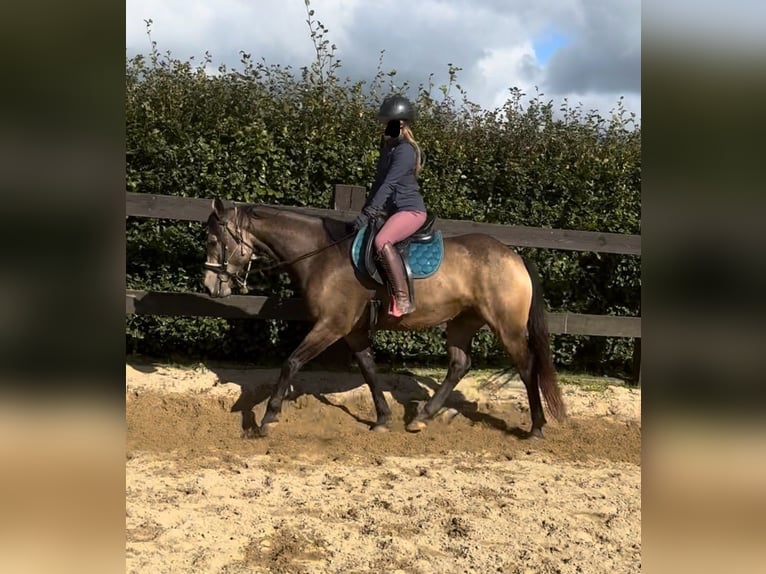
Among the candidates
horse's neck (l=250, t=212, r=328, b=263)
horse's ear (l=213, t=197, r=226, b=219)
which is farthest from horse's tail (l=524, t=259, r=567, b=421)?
horse's ear (l=213, t=197, r=226, b=219)

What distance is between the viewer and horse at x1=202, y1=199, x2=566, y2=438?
15.6ft

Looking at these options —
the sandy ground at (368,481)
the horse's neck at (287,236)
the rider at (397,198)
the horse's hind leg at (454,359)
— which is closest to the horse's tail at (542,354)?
the sandy ground at (368,481)

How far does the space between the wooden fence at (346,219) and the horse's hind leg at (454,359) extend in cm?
94

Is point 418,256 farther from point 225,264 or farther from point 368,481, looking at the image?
point 368,481

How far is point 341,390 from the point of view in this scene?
559cm

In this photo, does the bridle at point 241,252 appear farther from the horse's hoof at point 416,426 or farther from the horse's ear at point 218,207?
the horse's hoof at point 416,426

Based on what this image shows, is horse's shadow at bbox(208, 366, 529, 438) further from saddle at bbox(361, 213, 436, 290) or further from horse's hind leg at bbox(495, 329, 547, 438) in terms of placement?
saddle at bbox(361, 213, 436, 290)

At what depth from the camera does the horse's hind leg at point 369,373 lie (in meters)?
5.08

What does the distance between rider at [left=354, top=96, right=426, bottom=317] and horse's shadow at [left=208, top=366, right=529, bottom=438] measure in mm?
1282

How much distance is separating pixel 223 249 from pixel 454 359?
2.29m

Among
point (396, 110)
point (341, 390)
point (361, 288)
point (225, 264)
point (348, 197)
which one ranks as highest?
point (396, 110)

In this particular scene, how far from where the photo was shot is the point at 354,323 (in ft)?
16.0

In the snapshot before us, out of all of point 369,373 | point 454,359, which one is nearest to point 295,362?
point 369,373
